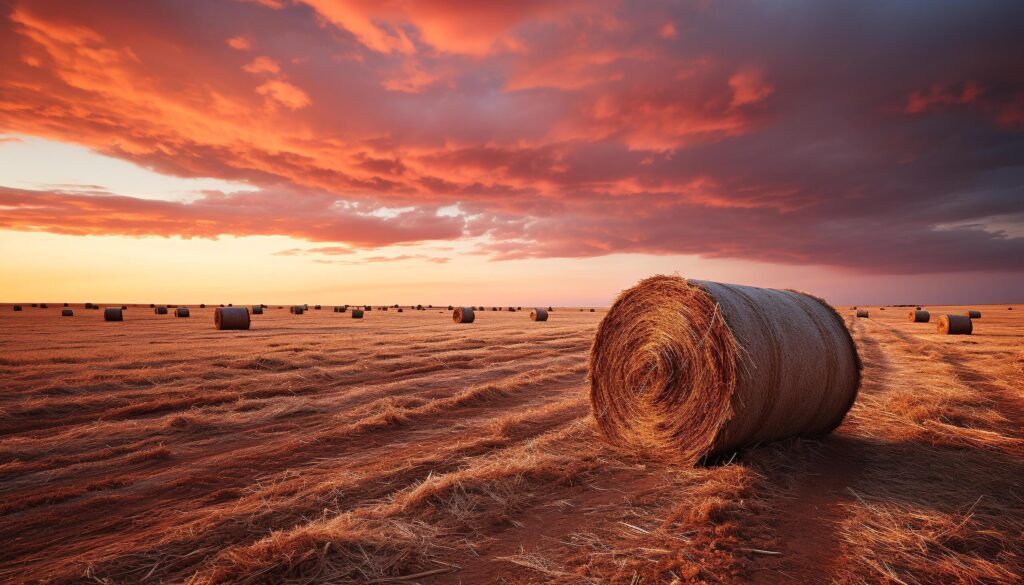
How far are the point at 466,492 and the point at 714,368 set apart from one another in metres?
3.26

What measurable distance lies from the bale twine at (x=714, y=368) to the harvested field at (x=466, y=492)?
382 mm

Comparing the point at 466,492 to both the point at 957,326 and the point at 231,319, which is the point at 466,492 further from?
the point at 957,326

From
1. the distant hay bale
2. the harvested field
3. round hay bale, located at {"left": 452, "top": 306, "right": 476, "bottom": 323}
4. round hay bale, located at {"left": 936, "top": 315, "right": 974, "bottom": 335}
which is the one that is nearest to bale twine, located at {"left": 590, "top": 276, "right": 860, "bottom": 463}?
the harvested field

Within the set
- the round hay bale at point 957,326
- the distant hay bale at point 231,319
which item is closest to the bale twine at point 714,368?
the round hay bale at point 957,326

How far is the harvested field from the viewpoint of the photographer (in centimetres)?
388

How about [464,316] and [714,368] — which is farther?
[464,316]

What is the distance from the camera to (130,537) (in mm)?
4402

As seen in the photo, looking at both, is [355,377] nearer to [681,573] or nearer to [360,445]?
[360,445]

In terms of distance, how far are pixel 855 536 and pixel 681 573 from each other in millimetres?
1812

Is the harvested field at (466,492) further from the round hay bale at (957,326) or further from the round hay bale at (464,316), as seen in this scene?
the round hay bale at (464,316)

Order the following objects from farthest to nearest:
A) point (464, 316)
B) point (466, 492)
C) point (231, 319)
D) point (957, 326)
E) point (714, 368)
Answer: point (464, 316), point (231, 319), point (957, 326), point (714, 368), point (466, 492)

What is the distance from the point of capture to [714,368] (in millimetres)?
6254

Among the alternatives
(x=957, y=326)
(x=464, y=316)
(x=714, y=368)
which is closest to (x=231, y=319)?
(x=464, y=316)

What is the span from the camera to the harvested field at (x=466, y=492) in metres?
3.88
